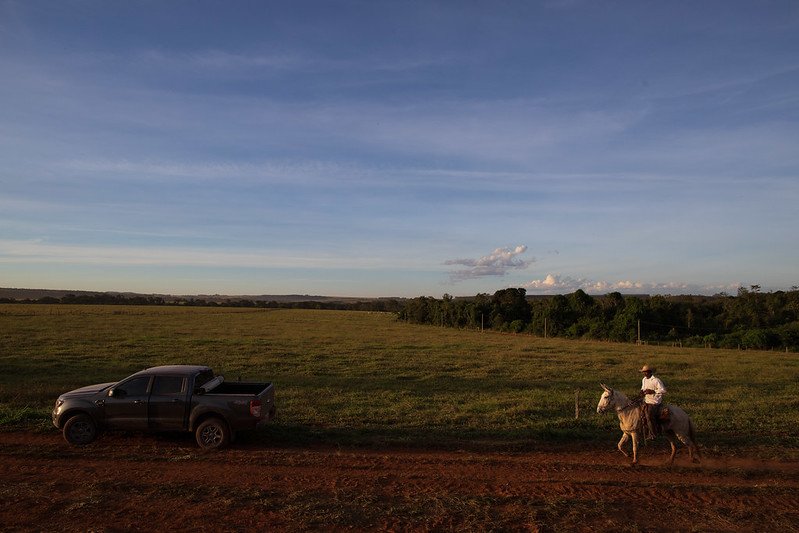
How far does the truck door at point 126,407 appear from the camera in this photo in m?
10.7

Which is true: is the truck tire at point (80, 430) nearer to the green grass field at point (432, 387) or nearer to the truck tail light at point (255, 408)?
the green grass field at point (432, 387)

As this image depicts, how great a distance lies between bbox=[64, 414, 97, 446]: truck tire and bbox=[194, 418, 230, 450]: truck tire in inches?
89.6

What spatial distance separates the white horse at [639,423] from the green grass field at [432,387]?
1.55m

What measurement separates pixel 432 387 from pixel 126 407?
11029 mm

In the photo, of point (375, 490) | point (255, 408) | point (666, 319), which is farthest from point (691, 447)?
point (666, 319)

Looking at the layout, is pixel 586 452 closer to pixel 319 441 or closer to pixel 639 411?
pixel 639 411

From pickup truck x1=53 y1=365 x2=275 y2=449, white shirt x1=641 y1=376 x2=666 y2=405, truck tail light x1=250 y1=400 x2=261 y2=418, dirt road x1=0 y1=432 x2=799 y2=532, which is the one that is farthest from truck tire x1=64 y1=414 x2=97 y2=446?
A: white shirt x1=641 y1=376 x2=666 y2=405

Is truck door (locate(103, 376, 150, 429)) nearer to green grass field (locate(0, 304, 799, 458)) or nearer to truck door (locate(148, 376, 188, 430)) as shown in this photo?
truck door (locate(148, 376, 188, 430))

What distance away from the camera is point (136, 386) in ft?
35.7

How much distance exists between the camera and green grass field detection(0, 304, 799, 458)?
475 inches

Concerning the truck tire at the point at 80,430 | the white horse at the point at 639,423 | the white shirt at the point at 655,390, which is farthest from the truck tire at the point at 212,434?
the white shirt at the point at 655,390

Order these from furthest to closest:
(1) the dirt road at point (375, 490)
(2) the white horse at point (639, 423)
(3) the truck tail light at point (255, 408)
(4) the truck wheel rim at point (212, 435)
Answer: (4) the truck wheel rim at point (212, 435) < (3) the truck tail light at point (255, 408) < (2) the white horse at point (639, 423) < (1) the dirt road at point (375, 490)

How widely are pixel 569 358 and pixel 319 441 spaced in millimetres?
22461

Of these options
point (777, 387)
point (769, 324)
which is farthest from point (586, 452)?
point (769, 324)
